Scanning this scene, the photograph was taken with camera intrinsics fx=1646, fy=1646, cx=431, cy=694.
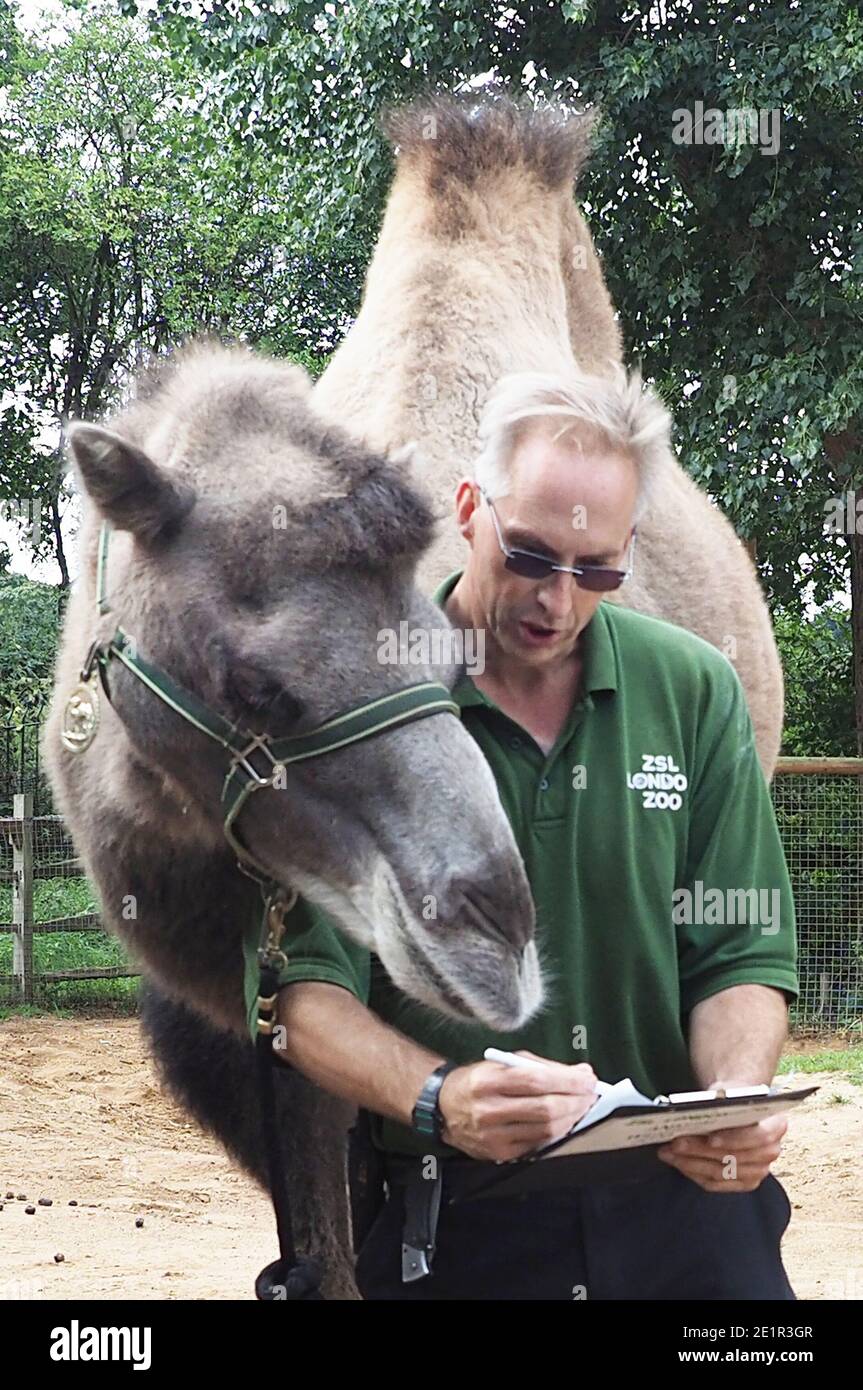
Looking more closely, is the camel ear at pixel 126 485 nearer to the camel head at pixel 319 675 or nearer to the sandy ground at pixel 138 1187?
the camel head at pixel 319 675

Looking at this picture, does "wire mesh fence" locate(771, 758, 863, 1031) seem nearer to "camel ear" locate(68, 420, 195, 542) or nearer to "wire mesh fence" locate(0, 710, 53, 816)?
"wire mesh fence" locate(0, 710, 53, 816)

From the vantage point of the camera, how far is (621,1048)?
100 inches

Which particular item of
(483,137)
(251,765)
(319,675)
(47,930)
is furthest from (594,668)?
(47,930)

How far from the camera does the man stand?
97.5 inches

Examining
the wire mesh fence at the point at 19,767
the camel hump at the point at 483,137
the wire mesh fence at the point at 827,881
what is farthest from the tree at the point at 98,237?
the camel hump at the point at 483,137

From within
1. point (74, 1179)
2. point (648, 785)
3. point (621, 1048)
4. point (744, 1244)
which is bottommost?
point (74, 1179)

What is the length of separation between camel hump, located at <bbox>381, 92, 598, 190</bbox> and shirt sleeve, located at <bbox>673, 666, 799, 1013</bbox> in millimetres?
3077

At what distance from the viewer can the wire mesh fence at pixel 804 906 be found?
10852 millimetres

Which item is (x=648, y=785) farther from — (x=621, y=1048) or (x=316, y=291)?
(x=316, y=291)

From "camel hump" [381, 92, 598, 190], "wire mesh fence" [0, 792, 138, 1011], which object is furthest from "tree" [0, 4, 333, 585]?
"camel hump" [381, 92, 598, 190]

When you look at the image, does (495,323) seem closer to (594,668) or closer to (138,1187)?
(594,668)

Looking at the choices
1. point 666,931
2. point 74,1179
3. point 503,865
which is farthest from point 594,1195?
point 74,1179

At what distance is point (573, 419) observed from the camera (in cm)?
259
